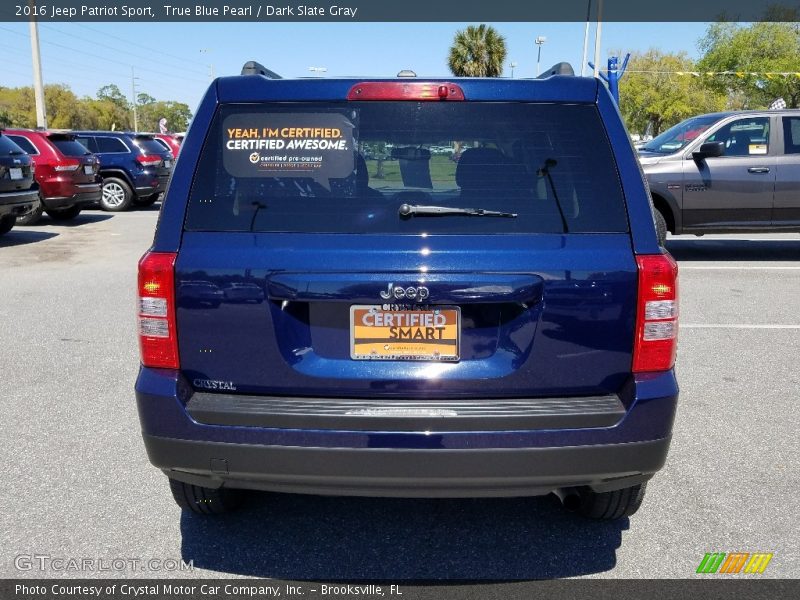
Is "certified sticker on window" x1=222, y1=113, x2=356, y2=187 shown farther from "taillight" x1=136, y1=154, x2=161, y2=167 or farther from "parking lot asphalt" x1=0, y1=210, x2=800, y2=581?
"taillight" x1=136, y1=154, x2=161, y2=167

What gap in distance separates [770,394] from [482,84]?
3474mm

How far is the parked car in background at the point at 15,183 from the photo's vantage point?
445 inches

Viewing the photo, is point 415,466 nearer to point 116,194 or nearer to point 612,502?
point 612,502

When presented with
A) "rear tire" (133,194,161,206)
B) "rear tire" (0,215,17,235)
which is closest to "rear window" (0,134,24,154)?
"rear tire" (0,215,17,235)

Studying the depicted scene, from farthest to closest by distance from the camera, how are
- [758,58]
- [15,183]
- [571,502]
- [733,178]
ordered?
1. [758,58]
2. [15,183]
3. [733,178]
4. [571,502]

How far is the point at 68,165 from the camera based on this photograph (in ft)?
47.1

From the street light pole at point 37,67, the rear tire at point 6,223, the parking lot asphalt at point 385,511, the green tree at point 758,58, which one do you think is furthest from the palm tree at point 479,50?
the parking lot asphalt at point 385,511

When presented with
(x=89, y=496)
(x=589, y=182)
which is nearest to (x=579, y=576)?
(x=589, y=182)

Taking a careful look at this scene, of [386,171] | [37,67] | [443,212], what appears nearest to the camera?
[443,212]

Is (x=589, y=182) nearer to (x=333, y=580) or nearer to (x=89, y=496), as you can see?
(x=333, y=580)

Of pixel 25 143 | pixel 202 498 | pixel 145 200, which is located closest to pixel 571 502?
pixel 202 498

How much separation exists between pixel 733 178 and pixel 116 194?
13839mm

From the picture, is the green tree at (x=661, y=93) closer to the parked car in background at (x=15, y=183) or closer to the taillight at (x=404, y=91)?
the parked car in background at (x=15, y=183)

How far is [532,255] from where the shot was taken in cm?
256
